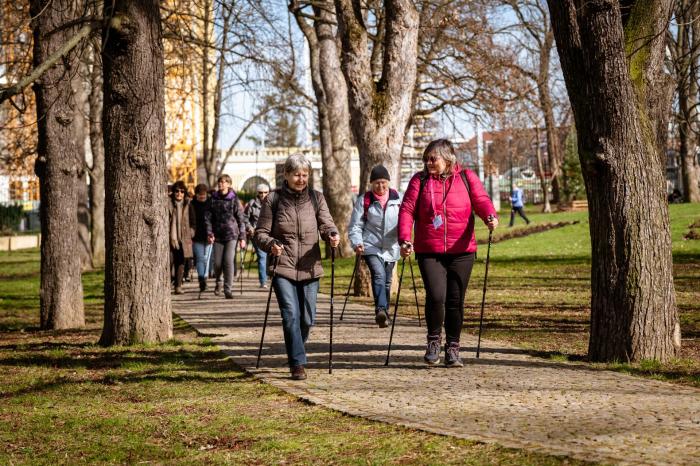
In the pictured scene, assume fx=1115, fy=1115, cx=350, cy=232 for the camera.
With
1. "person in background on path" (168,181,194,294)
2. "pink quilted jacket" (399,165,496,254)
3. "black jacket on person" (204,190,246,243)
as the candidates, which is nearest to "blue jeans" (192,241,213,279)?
"person in background on path" (168,181,194,294)

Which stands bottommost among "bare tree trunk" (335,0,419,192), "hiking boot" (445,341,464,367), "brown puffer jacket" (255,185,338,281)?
"hiking boot" (445,341,464,367)

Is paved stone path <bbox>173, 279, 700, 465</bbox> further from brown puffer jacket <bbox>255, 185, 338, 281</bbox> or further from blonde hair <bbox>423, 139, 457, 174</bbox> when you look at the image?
blonde hair <bbox>423, 139, 457, 174</bbox>

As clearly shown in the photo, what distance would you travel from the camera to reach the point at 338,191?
88.8 ft

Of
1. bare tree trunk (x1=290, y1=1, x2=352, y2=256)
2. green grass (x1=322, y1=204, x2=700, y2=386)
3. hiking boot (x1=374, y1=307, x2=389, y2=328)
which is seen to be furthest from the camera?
bare tree trunk (x1=290, y1=1, x2=352, y2=256)

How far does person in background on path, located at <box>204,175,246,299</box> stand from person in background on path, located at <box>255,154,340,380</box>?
8067 mm

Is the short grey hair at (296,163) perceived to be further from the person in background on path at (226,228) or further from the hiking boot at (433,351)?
the person in background on path at (226,228)

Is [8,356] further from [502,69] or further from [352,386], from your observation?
[502,69]

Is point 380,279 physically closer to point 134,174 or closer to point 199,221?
point 134,174

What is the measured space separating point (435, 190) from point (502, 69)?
2330cm

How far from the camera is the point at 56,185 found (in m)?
13.2

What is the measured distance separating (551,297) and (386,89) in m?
3.83

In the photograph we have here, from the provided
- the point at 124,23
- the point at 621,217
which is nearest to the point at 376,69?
the point at 124,23

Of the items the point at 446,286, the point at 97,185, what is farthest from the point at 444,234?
the point at 97,185

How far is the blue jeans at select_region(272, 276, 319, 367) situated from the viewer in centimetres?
870
